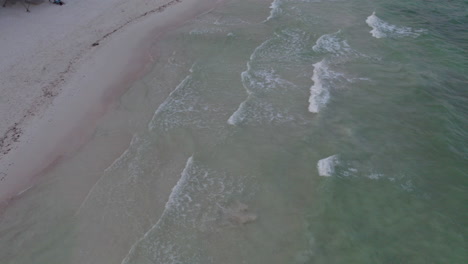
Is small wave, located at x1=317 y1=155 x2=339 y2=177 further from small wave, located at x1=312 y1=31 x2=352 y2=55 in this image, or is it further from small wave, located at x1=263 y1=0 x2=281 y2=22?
small wave, located at x1=263 y1=0 x2=281 y2=22

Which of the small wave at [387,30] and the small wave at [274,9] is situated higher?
the small wave at [274,9]

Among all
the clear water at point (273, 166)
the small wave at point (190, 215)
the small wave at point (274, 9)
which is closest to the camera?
the small wave at point (190, 215)

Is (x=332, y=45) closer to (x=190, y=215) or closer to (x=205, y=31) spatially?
(x=205, y=31)

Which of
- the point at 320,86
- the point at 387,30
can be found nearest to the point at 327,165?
the point at 320,86

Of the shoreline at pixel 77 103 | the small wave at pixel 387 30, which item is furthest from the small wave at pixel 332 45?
the shoreline at pixel 77 103

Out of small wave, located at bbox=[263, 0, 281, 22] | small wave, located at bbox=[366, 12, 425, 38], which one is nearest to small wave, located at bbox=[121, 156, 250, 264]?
small wave, located at bbox=[263, 0, 281, 22]

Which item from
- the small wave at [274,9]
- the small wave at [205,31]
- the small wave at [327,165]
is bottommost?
the small wave at [327,165]

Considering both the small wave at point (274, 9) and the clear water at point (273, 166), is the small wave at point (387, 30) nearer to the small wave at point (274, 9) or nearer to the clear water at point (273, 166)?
the clear water at point (273, 166)
